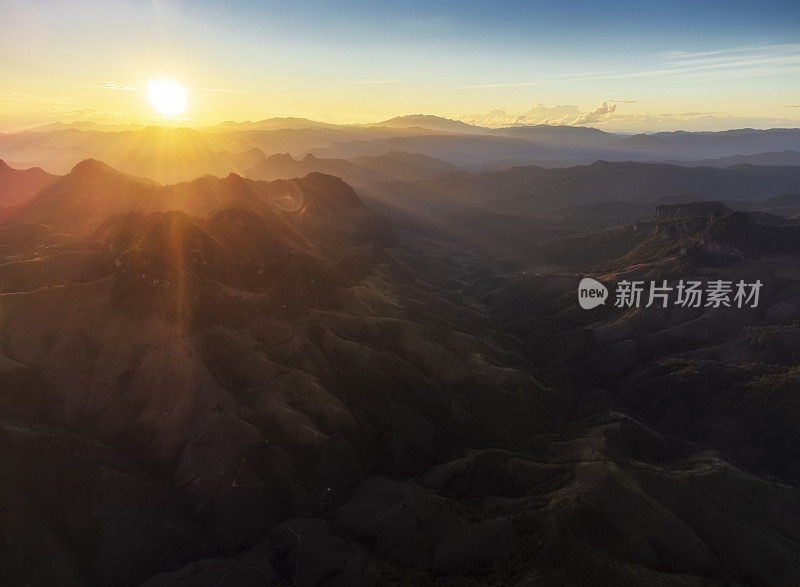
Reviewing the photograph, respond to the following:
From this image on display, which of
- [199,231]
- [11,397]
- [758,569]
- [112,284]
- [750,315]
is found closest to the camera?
[758,569]

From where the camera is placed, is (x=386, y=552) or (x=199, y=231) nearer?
(x=386, y=552)

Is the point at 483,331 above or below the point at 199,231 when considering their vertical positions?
below

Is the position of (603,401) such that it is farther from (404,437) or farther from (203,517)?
(203,517)

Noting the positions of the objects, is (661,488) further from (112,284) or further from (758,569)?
(112,284)

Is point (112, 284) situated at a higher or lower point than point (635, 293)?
higher

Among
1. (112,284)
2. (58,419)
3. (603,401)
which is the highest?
(112,284)

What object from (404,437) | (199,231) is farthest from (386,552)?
(199,231)

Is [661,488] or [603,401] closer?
A: [661,488]

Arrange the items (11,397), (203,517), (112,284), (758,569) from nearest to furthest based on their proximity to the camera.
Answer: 1. (758,569)
2. (203,517)
3. (11,397)
4. (112,284)

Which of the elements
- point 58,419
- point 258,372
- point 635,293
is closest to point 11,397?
point 58,419
